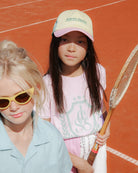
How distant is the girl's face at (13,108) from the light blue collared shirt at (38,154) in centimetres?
11

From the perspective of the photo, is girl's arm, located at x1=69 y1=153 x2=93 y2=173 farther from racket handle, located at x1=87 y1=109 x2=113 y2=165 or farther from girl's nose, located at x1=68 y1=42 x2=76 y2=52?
girl's nose, located at x1=68 y1=42 x2=76 y2=52

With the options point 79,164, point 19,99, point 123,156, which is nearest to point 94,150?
point 79,164

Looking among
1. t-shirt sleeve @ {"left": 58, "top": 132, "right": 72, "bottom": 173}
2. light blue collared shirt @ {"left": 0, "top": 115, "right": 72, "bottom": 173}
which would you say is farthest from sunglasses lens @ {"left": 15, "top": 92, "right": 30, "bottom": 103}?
t-shirt sleeve @ {"left": 58, "top": 132, "right": 72, "bottom": 173}

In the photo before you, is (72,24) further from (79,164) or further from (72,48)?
Result: (79,164)

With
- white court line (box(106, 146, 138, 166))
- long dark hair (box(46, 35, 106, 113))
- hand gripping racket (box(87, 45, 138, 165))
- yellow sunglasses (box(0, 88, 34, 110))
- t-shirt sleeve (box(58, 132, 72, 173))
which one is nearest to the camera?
yellow sunglasses (box(0, 88, 34, 110))

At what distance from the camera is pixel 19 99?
1552 mm

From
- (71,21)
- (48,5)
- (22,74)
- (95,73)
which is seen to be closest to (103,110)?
(95,73)

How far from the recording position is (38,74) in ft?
5.41

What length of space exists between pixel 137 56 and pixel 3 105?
4.24 feet

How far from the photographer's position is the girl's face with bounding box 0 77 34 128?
152cm

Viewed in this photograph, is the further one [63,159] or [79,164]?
[79,164]

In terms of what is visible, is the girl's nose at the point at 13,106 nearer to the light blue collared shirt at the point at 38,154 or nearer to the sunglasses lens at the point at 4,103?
the sunglasses lens at the point at 4,103

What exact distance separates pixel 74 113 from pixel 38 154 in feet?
2.64

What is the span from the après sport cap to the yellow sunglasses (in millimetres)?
877
